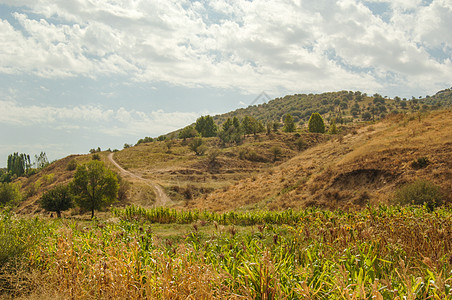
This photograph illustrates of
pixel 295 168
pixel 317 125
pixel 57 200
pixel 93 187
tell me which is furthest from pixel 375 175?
pixel 317 125

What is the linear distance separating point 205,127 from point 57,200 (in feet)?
226

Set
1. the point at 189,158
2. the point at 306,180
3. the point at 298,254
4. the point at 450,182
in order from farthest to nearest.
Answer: the point at 189,158
the point at 306,180
the point at 450,182
the point at 298,254

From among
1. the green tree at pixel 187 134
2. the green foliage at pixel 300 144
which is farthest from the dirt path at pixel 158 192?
the green foliage at pixel 300 144

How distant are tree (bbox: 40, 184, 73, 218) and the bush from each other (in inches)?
1028

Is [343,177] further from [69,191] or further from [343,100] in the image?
[343,100]

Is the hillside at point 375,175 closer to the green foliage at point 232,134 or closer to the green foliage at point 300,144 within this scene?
the green foliage at point 300,144

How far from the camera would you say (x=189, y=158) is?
60938mm

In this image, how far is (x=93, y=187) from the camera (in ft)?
88.5

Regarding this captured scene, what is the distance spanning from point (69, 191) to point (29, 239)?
23412 millimetres

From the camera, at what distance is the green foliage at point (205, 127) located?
303 feet

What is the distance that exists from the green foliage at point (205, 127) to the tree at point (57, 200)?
65.9 metres

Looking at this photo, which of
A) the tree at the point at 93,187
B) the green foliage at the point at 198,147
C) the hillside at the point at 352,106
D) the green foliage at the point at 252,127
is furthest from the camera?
the hillside at the point at 352,106

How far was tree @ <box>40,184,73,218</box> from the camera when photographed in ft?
83.5

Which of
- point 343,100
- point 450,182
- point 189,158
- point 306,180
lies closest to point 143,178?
point 189,158
